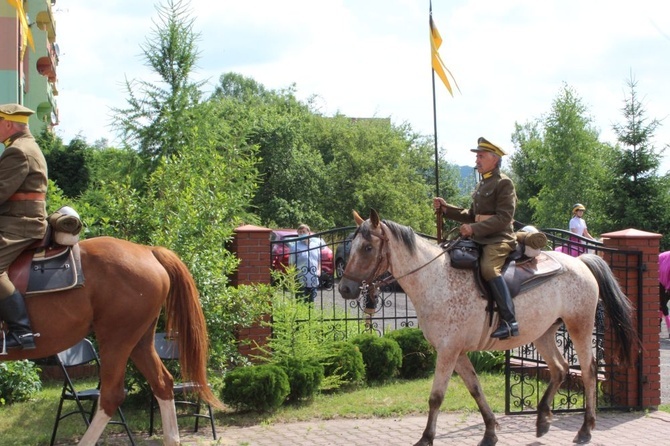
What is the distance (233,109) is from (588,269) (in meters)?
32.6

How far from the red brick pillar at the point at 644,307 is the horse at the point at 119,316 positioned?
5.39m

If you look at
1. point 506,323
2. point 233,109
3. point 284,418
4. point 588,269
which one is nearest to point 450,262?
point 506,323

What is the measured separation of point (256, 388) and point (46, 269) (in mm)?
3024

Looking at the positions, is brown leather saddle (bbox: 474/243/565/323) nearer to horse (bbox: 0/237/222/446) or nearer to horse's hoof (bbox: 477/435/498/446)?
horse's hoof (bbox: 477/435/498/446)

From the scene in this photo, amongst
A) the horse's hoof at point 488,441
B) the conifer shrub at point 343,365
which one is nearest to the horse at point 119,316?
the horse's hoof at point 488,441

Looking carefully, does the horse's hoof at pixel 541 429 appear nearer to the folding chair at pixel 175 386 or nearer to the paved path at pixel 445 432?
the paved path at pixel 445 432

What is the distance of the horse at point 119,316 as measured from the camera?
6469 mm

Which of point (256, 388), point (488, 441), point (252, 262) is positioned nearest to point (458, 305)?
point (488, 441)

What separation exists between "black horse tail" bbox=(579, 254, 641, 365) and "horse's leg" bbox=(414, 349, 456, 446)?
2.33 m

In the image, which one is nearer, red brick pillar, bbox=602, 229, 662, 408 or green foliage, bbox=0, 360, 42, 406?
green foliage, bbox=0, 360, 42, 406

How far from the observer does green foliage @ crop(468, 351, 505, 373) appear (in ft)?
37.8

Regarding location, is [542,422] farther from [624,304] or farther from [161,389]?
[161,389]

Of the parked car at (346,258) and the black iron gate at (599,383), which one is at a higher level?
the parked car at (346,258)

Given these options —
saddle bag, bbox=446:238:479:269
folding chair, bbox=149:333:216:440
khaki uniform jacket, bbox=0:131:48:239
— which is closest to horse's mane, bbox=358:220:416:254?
saddle bag, bbox=446:238:479:269
